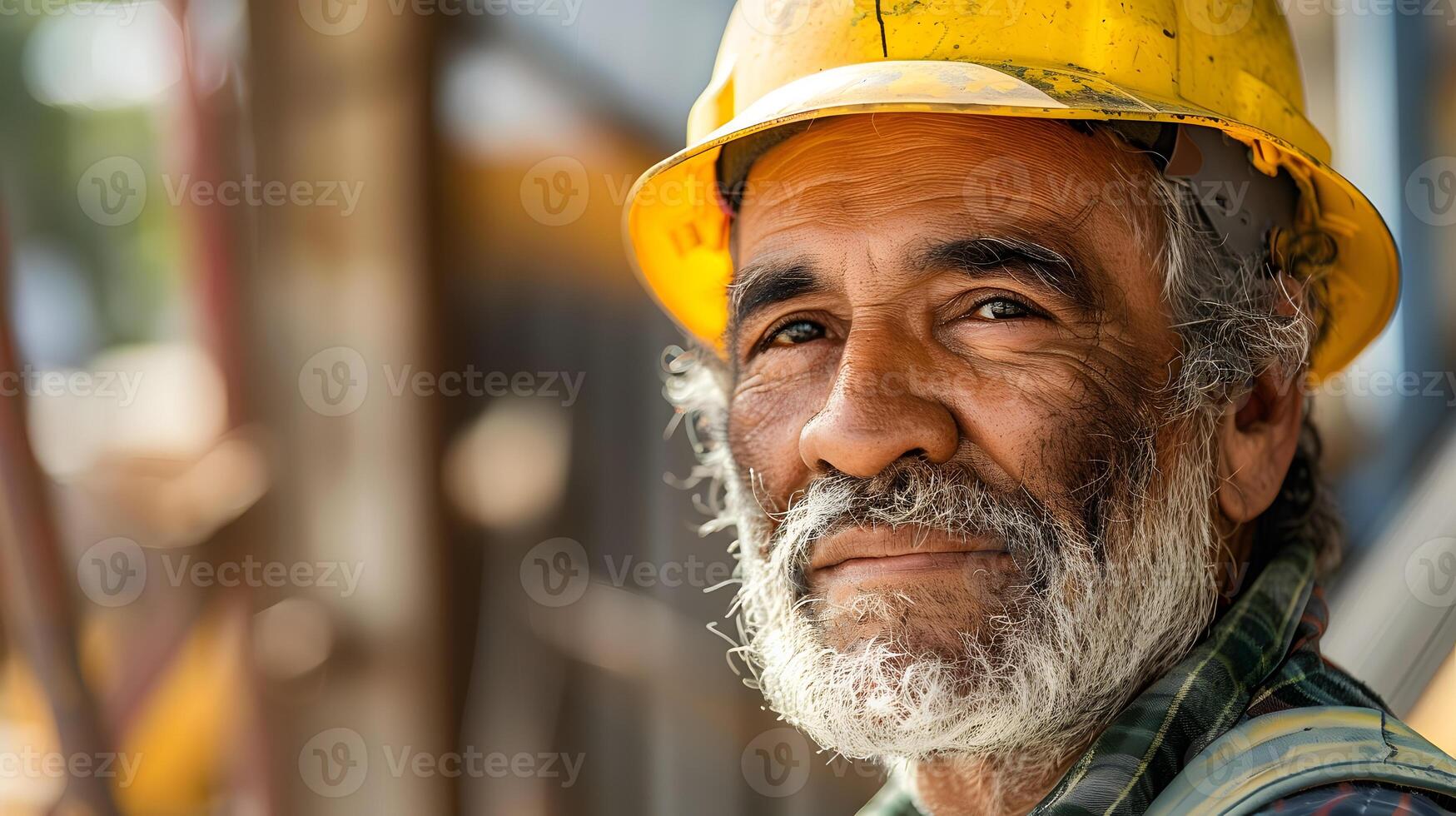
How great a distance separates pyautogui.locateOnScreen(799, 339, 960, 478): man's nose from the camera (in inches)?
70.7

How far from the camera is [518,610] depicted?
4.14m

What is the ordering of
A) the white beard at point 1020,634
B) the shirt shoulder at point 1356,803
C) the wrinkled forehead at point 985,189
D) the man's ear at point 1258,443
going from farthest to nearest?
the man's ear at point 1258,443
the wrinkled forehead at point 985,189
the white beard at point 1020,634
the shirt shoulder at point 1356,803

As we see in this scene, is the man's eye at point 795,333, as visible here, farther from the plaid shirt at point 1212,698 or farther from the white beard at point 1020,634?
the plaid shirt at point 1212,698

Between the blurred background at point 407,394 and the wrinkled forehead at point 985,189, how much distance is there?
2.05m

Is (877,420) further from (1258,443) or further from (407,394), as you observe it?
(407,394)

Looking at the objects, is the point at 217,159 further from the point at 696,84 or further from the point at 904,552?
the point at 904,552

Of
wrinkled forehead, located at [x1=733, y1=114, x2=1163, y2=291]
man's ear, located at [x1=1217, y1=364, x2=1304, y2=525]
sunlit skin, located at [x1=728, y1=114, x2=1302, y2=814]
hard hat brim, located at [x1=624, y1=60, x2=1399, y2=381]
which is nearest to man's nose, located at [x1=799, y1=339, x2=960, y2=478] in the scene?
sunlit skin, located at [x1=728, y1=114, x2=1302, y2=814]

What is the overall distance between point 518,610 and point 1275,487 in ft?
9.21

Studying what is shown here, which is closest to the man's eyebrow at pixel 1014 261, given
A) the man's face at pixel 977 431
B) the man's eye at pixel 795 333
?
the man's face at pixel 977 431

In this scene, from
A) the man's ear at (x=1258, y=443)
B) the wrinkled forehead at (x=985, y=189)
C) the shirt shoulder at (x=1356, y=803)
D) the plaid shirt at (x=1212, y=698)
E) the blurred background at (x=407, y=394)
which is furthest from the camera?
the blurred background at (x=407, y=394)

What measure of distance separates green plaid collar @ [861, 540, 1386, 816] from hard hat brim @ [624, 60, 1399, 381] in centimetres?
79

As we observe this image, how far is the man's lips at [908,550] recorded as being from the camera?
1774 mm

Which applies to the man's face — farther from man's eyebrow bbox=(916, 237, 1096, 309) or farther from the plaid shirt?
the plaid shirt

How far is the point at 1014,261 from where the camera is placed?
1862 millimetres
